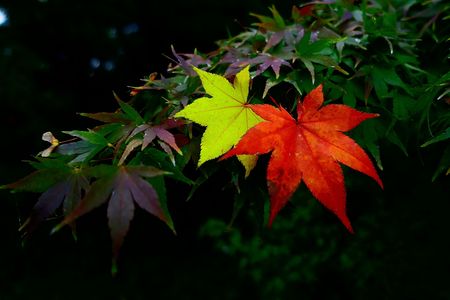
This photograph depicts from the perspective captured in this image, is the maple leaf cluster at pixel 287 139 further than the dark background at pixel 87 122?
No

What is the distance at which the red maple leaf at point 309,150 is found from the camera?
56 centimetres

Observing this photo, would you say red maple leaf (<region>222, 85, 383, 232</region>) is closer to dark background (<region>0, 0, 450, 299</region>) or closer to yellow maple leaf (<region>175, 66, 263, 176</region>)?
yellow maple leaf (<region>175, 66, 263, 176</region>)

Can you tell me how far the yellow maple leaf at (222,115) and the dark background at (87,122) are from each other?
209 centimetres

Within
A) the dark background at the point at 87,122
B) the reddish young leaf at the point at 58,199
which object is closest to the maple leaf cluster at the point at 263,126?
the reddish young leaf at the point at 58,199

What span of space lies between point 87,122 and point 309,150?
7.57 feet

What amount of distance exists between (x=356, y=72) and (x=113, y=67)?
2.77m

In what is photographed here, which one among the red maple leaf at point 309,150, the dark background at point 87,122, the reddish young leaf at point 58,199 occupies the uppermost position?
the reddish young leaf at point 58,199

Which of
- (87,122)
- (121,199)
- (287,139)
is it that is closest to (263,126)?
(287,139)

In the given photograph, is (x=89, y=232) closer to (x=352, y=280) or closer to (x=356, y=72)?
(x=352, y=280)

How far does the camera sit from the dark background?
2.83 metres

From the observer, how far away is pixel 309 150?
60cm

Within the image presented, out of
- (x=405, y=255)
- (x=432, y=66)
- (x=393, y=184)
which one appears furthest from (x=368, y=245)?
(x=432, y=66)

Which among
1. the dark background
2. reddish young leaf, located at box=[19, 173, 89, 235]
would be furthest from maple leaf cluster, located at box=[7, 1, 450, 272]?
the dark background

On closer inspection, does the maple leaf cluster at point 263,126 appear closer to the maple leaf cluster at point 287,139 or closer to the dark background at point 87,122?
the maple leaf cluster at point 287,139
